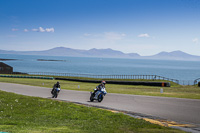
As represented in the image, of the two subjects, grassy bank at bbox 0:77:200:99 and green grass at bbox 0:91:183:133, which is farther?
grassy bank at bbox 0:77:200:99

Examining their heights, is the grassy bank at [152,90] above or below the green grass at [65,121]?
above

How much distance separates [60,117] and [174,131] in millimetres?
5656

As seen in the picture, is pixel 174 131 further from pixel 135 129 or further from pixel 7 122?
pixel 7 122

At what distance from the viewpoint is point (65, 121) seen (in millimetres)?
11898

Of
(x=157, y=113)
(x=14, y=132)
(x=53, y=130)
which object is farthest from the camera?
(x=157, y=113)

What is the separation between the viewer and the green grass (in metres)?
9.72

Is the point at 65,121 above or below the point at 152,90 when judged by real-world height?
below

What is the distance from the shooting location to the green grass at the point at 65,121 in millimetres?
9723

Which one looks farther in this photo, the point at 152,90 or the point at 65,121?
the point at 152,90

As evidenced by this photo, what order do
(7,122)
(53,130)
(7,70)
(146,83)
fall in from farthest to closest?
1. (7,70)
2. (146,83)
3. (7,122)
4. (53,130)

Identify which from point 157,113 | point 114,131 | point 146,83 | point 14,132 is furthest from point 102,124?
point 146,83

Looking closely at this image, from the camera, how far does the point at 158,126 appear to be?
10.5 m

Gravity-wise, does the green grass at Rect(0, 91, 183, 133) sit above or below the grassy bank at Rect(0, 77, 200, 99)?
below

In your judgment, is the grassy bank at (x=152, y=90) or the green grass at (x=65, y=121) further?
the grassy bank at (x=152, y=90)
